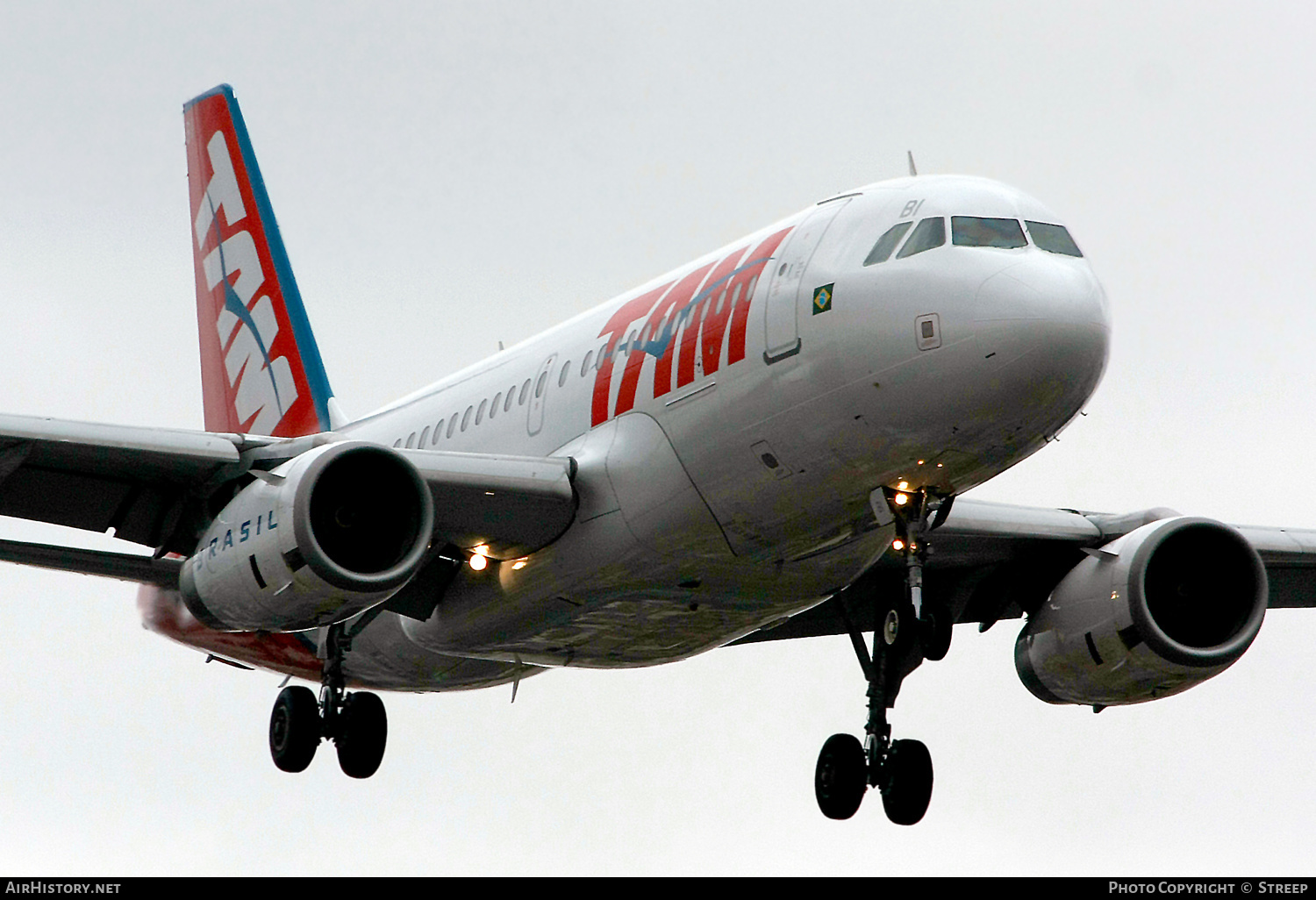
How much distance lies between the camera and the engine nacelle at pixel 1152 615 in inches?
936

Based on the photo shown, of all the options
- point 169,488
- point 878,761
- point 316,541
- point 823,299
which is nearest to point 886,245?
point 823,299

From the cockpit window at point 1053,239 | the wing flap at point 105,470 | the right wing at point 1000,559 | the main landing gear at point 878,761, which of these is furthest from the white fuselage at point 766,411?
the wing flap at point 105,470

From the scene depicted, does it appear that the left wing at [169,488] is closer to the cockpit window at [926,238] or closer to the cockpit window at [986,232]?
the cockpit window at [926,238]

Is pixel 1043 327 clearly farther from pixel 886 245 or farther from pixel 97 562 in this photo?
pixel 97 562

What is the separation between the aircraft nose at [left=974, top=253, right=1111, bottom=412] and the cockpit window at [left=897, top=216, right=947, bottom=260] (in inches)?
30.8

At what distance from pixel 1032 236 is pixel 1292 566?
10.4m

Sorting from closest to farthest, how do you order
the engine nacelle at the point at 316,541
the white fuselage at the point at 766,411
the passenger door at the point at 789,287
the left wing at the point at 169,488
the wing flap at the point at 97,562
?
the white fuselage at the point at 766,411 < the passenger door at the point at 789,287 < the engine nacelle at the point at 316,541 < the left wing at the point at 169,488 < the wing flap at the point at 97,562

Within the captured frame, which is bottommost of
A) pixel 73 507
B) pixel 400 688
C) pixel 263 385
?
pixel 400 688

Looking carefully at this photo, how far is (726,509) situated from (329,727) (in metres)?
7.80

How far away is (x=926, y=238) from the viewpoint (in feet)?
60.4

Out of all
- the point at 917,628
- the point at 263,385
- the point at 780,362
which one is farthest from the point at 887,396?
the point at 263,385

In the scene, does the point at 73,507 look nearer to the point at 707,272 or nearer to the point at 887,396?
the point at 707,272

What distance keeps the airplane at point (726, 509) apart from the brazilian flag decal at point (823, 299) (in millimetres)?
25

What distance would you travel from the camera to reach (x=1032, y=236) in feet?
60.2
